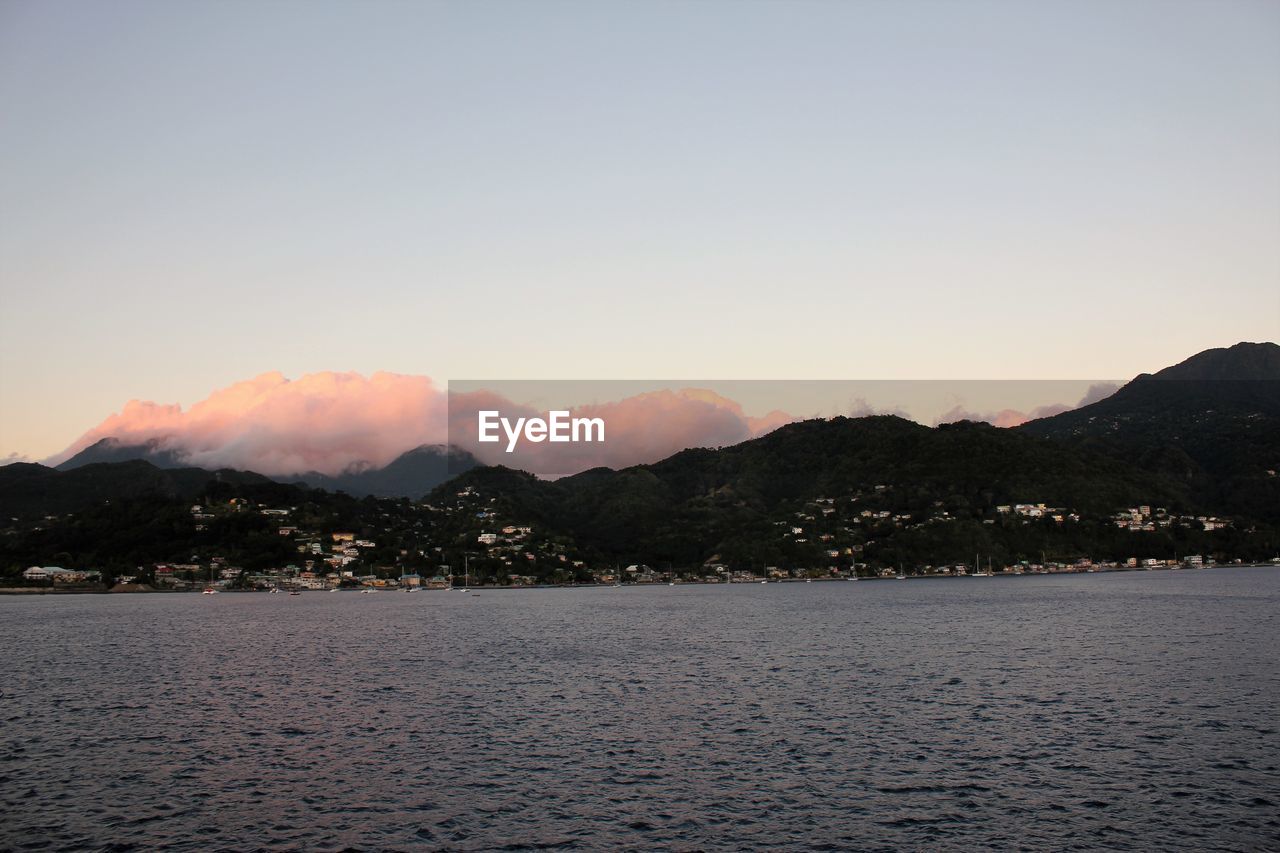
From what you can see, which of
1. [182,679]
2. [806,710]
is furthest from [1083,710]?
[182,679]

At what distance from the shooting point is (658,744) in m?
48.0

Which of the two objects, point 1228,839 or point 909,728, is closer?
point 1228,839

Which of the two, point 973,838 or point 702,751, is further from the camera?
point 702,751

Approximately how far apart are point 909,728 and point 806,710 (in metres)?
7.68

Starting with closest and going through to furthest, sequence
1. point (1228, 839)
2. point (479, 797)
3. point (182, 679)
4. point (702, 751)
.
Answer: point (1228, 839)
point (479, 797)
point (702, 751)
point (182, 679)

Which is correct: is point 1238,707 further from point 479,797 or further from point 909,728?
point 479,797

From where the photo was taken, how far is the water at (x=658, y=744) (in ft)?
110

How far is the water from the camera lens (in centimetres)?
3359

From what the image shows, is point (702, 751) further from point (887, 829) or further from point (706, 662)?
point (706, 662)

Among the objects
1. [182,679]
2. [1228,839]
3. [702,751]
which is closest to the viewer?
[1228,839]

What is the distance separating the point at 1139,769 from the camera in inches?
1598

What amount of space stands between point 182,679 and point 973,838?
65.9 m

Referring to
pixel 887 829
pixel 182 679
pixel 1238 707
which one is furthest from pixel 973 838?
pixel 182 679

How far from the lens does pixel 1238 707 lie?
54.3 metres
